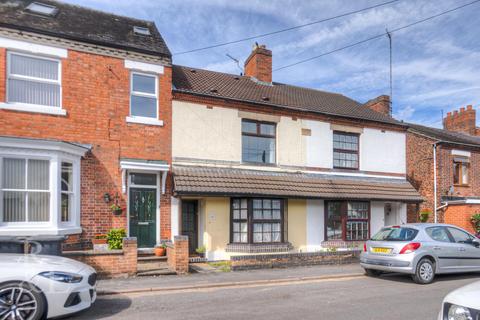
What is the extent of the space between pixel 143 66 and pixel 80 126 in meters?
2.79

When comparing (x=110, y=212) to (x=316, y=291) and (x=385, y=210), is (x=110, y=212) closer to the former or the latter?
(x=316, y=291)

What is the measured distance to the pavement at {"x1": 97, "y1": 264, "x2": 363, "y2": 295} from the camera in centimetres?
888

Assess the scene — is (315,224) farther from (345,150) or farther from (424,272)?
(424,272)

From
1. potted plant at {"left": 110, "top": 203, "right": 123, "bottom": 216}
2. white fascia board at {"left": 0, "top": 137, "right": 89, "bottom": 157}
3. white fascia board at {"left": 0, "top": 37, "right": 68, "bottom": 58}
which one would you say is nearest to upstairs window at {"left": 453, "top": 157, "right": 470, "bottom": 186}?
potted plant at {"left": 110, "top": 203, "right": 123, "bottom": 216}

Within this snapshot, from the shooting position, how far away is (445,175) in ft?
62.4

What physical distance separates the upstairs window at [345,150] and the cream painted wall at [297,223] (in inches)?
105

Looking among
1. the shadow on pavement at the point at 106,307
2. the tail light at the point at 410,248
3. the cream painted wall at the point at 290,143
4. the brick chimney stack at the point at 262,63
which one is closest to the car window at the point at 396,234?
the tail light at the point at 410,248

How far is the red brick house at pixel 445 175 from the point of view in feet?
60.2

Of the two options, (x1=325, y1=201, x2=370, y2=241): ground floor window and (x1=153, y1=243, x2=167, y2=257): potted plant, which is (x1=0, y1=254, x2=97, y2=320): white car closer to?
(x1=153, y1=243, x2=167, y2=257): potted plant

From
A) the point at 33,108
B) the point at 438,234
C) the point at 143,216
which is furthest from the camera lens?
the point at 143,216

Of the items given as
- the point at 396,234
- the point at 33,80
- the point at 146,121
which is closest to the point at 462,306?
the point at 396,234

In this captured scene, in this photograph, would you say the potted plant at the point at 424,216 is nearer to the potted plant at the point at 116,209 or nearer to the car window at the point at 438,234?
the car window at the point at 438,234

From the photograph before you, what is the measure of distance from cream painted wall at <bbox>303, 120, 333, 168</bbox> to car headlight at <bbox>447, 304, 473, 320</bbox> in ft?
37.5

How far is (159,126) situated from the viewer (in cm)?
1297
